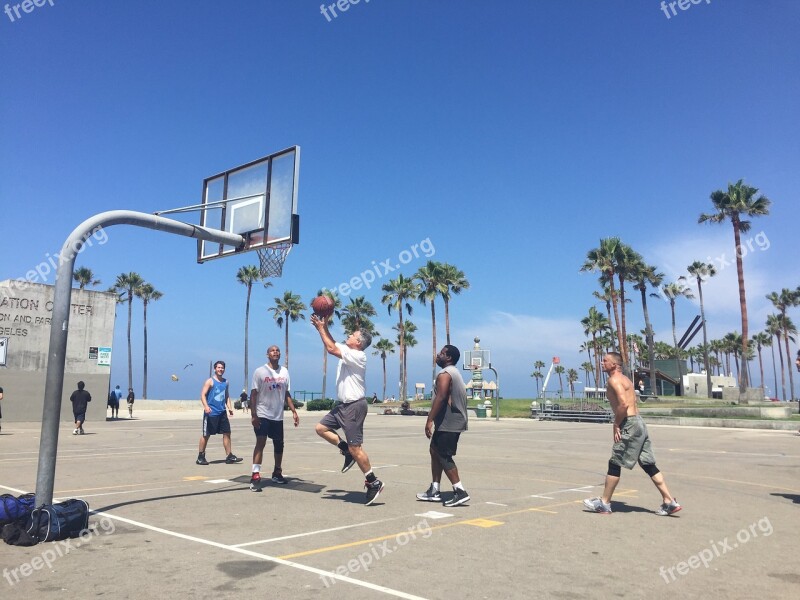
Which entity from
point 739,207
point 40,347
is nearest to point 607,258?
point 739,207

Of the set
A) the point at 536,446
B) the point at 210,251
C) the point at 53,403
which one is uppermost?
the point at 210,251

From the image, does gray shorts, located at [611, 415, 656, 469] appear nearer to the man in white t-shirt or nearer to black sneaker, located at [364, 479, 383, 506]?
black sneaker, located at [364, 479, 383, 506]

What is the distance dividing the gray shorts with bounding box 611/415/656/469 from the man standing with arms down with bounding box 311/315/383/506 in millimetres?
2944

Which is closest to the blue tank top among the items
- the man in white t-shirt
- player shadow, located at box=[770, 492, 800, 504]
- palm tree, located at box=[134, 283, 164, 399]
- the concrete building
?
the man in white t-shirt

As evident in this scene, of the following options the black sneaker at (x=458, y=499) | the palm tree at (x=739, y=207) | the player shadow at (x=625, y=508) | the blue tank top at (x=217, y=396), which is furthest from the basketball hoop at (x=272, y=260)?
the palm tree at (x=739, y=207)

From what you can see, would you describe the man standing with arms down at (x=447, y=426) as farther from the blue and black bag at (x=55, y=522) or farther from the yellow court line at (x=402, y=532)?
the blue and black bag at (x=55, y=522)

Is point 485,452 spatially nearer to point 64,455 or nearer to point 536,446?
point 536,446

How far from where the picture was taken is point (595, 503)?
7.32 meters

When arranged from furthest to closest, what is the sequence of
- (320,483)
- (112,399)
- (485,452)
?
(112,399) < (485,452) < (320,483)

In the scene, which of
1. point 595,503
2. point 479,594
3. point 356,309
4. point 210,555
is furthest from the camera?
point 356,309

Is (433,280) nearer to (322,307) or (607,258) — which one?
(607,258)

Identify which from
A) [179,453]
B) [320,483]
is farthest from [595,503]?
[179,453]

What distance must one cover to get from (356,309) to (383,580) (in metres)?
68.7

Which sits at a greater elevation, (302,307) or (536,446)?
(302,307)
